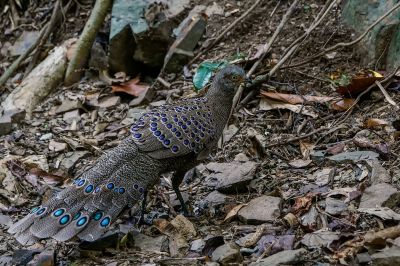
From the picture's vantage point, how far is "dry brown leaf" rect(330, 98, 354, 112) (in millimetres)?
5809

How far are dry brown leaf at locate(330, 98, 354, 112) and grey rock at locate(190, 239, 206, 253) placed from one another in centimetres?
202

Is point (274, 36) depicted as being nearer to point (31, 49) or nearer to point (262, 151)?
point (262, 151)

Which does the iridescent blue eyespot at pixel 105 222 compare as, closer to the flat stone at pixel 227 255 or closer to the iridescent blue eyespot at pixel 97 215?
the iridescent blue eyespot at pixel 97 215

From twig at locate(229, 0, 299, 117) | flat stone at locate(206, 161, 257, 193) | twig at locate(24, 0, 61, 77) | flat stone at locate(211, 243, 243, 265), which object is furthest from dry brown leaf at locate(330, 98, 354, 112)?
twig at locate(24, 0, 61, 77)

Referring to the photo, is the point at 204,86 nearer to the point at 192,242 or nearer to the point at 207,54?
the point at 207,54

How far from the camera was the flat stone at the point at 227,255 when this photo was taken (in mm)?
4047

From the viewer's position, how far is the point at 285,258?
3.77 m

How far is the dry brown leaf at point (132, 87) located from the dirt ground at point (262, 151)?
101 millimetres

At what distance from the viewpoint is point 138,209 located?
207 inches

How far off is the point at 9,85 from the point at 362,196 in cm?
508

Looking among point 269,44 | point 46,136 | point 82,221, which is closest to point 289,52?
point 269,44

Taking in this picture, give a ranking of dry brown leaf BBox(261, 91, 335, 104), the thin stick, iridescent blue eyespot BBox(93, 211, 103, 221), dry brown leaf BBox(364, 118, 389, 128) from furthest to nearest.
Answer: the thin stick, dry brown leaf BBox(261, 91, 335, 104), dry brown leaf BBox(364, 118, 389, 128), iridescent blue eyespot BBox(93, 211, 103, 221)

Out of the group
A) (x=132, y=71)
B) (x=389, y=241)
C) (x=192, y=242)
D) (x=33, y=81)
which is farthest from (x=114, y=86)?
(x=389, y=241)

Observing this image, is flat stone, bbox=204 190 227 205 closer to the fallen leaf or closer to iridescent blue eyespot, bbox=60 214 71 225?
iridescent blue eyespot, bbox=60 214 71 225
